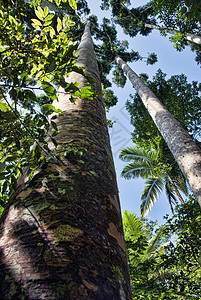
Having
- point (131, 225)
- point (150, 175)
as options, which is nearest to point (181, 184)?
point (150, 175)

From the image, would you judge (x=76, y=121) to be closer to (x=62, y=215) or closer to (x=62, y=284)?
(x=62, y=215)

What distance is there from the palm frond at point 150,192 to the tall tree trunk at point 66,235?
9.67m

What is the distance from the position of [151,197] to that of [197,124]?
4.01 meters

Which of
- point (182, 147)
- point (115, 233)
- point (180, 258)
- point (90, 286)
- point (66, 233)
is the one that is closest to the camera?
point (90, 286)

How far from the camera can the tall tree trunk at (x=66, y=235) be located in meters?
0.47

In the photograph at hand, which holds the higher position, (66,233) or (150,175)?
(150,175)

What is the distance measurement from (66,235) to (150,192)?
10.2 metres

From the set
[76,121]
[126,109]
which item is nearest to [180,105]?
[126,109]

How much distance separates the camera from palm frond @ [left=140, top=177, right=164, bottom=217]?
1010cm

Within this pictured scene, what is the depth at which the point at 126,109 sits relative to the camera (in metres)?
12.7

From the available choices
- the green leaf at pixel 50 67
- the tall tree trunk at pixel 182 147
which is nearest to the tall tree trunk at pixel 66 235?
the green leaf at pixel 50 67

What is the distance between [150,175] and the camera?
10844 mm

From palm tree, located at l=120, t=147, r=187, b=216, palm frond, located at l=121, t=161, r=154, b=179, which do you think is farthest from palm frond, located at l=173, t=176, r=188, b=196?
palm frond, located at l=121, t=161, r=154, b=179

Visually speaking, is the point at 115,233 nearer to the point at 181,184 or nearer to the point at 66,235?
the point at 66,235
